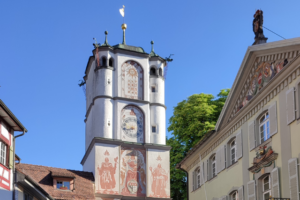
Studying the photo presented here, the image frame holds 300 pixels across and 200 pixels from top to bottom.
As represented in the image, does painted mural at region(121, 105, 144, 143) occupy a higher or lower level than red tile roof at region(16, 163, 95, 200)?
higher

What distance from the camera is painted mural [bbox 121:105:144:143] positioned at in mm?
43781

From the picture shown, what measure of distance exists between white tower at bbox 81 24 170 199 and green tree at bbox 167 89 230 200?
104 centimetres

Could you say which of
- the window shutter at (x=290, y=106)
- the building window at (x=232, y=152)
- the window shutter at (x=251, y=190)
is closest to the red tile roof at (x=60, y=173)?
the building window at (x=232, y=152)

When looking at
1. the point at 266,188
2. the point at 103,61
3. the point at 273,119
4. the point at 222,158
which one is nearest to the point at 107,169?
the point at 103,61

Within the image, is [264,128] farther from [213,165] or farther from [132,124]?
[132,124]

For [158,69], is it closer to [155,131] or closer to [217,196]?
[155,131]

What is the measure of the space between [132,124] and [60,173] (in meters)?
7.68

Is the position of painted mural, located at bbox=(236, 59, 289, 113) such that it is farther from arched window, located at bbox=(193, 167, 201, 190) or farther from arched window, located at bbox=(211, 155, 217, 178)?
arched window, located at bbox=(193, 167, 201, 190)

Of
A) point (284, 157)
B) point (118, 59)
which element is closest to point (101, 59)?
point (118, 59)

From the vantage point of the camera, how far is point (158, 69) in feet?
155

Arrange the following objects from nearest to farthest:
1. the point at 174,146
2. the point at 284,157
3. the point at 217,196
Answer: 1. the point at 284,157
2. the point at 217,196
3. the point at 174,146

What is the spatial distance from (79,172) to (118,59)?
10.2m

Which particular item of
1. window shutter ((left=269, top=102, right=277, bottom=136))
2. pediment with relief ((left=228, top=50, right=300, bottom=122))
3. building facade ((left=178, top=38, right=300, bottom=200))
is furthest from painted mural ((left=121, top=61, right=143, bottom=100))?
window shutter ((left=269, top=102, right=277, bottom=136))

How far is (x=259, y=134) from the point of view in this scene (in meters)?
22.2
